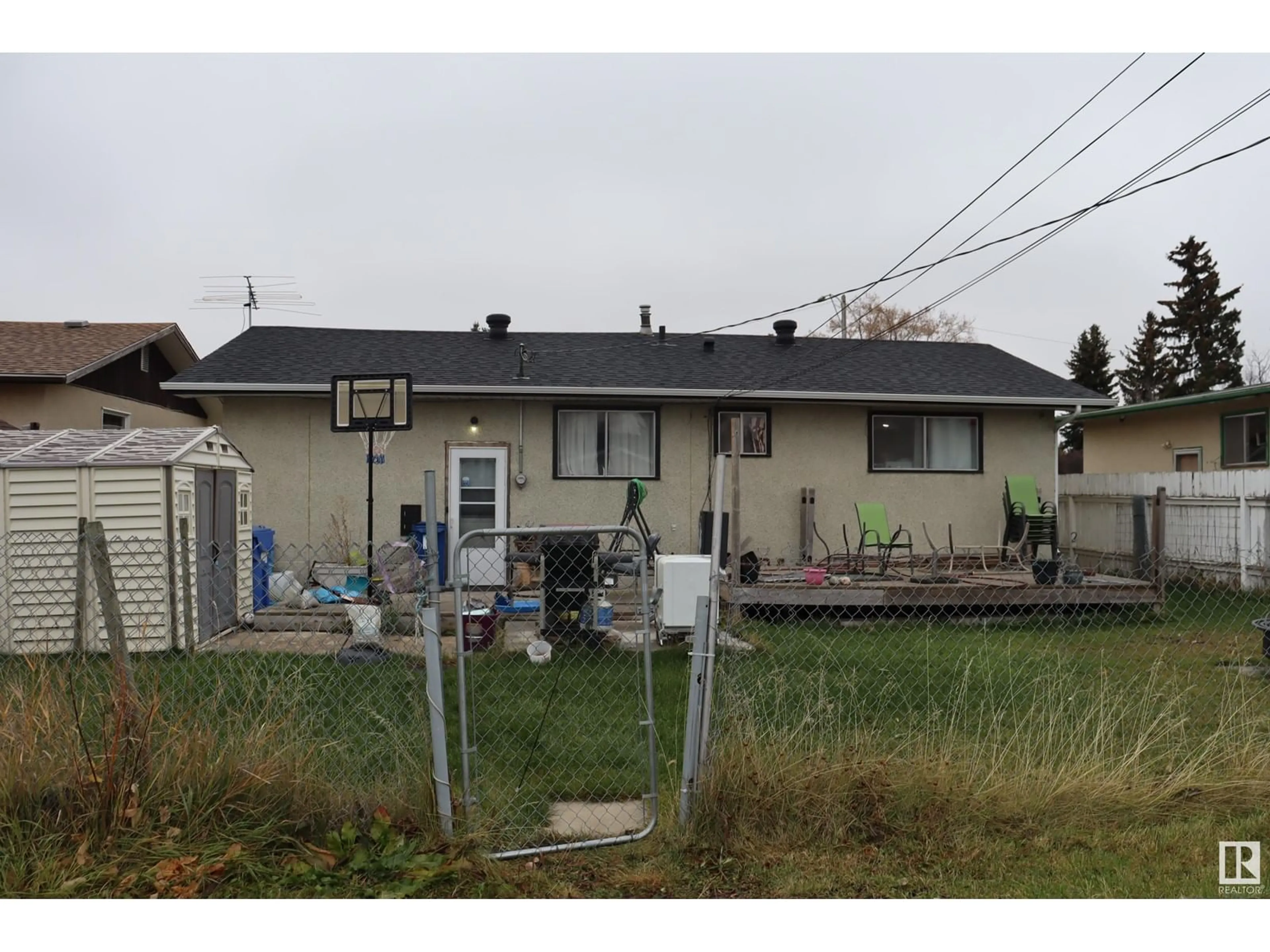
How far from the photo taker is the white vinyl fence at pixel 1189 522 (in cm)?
1193

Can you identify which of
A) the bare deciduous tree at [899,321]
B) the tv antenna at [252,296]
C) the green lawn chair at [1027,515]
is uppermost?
the bare deciduous tree at [899,321]

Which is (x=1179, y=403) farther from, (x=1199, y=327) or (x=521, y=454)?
(x=1199, y=327)

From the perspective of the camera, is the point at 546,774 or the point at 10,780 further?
the point at 546,774

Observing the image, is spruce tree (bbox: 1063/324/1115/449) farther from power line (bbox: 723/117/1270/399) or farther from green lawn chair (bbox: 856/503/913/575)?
power line (bbox: 723/117/1270/399)

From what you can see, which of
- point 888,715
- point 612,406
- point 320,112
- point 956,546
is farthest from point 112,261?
point 888,715

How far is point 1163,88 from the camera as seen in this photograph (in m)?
7.18

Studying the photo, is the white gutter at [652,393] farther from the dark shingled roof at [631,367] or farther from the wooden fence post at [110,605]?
the wooden fence post at [110,605]

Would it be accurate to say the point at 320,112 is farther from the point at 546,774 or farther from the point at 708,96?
the point at 546,774

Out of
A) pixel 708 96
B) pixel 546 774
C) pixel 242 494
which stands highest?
pixel 708 96

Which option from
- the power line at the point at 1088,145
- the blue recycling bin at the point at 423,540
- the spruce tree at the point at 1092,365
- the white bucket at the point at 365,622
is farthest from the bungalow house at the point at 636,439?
the spruce tree at the point at 1092,365

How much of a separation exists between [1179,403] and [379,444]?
14076mm

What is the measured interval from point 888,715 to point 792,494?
739cm

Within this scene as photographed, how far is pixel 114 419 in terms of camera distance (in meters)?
16.9

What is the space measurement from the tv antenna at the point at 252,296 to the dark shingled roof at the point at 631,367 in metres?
4.28
